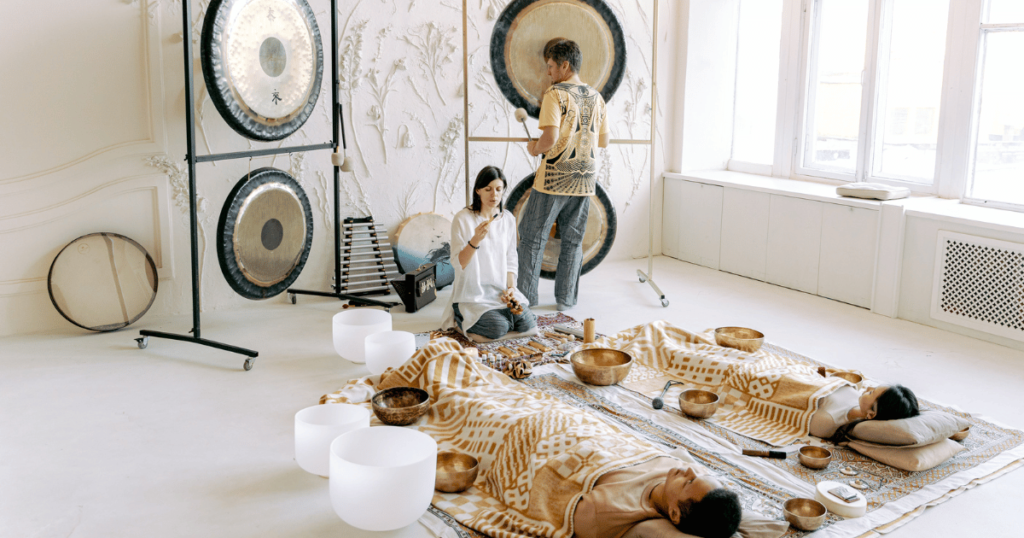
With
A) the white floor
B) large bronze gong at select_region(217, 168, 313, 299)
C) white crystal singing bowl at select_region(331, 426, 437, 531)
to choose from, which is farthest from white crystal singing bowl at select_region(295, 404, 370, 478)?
large bronze gong at select_region(217, 168, 313, 299)

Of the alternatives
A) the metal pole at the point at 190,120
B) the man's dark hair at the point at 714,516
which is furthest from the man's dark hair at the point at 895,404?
the metal pole at the point at 190,120

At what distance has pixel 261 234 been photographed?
3.49 meters

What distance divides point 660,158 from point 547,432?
368 centimetres

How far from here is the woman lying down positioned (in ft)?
5.74

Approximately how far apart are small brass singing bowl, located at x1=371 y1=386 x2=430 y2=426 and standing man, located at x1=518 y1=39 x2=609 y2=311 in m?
1.51

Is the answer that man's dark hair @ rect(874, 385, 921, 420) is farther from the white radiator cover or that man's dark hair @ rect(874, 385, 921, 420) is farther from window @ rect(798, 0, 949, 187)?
window @ rect(798, 0, 949, 187)

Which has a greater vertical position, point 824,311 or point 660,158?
point 660,158

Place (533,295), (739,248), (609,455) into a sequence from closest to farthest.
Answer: (609,455), (533,295), (739,248)

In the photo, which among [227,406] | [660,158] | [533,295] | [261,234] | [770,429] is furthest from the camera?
[660,158]

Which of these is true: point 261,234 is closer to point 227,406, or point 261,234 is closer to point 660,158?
point 227,406

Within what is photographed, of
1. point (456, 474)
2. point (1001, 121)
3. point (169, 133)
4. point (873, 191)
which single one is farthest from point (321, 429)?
point (1001, 121)

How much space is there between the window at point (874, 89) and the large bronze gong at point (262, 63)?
302cm

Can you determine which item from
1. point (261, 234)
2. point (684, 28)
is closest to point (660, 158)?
point (684, 28)

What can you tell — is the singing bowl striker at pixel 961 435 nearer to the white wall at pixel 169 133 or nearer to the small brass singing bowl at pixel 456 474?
the small brass singing bowl at pixel 456 474
